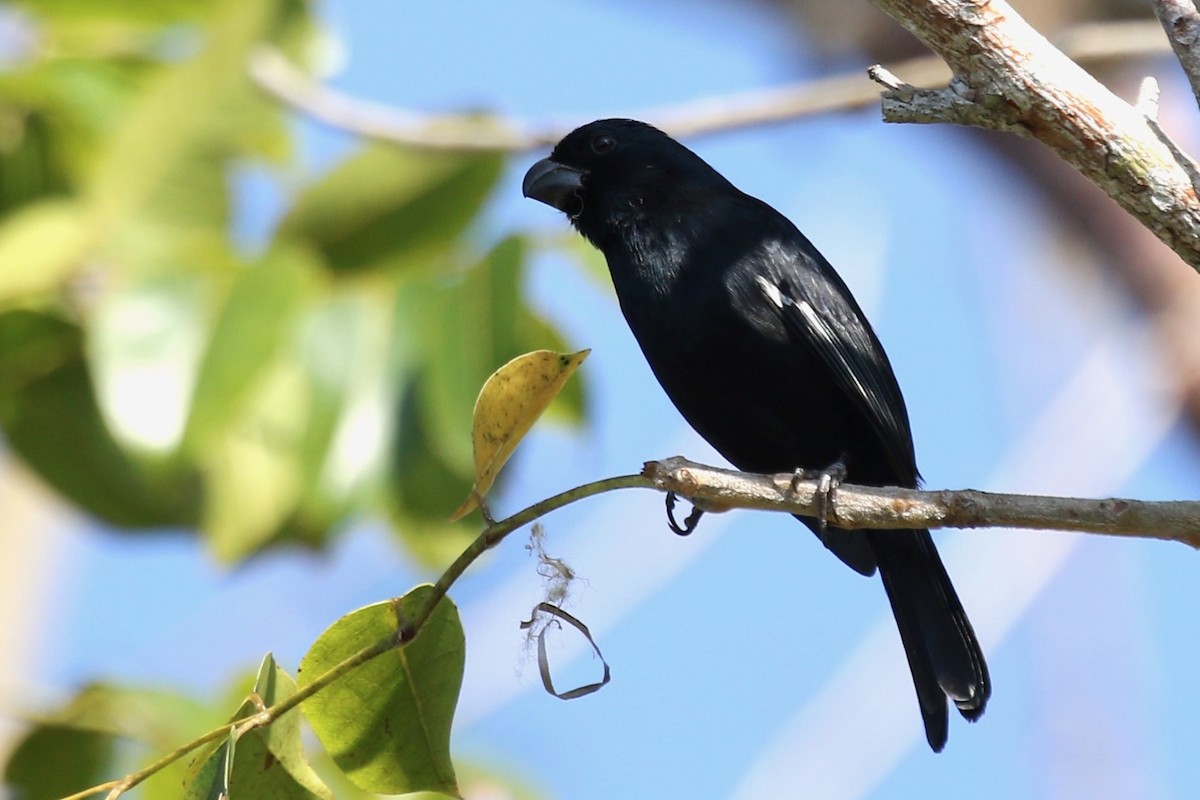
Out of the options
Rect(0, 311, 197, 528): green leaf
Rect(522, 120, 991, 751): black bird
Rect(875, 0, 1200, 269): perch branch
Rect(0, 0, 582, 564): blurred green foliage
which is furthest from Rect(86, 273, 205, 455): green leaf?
Rect(875, 0, 1200, 269): perch branch

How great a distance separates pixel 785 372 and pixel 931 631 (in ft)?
2.20

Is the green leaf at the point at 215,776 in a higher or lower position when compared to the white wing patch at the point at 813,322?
lower

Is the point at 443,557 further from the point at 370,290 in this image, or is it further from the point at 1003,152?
the point at 1003,152

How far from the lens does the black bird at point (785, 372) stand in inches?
130

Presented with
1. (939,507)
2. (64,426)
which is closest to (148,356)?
(64,426)

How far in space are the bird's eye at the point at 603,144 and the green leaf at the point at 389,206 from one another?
26cm

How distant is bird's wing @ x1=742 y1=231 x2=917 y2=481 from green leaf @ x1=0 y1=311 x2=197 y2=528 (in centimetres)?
147

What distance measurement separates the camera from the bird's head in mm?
3740

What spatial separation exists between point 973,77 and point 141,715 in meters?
1.90

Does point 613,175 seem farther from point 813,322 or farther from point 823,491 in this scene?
point 823,491

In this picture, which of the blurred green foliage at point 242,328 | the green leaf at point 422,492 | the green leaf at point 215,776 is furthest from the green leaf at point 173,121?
the green leaf at point 215,776

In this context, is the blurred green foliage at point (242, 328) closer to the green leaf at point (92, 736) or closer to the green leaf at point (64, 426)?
the green leaf at point (64, 426)

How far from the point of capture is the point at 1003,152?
814cm

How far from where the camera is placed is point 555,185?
13.0ft
